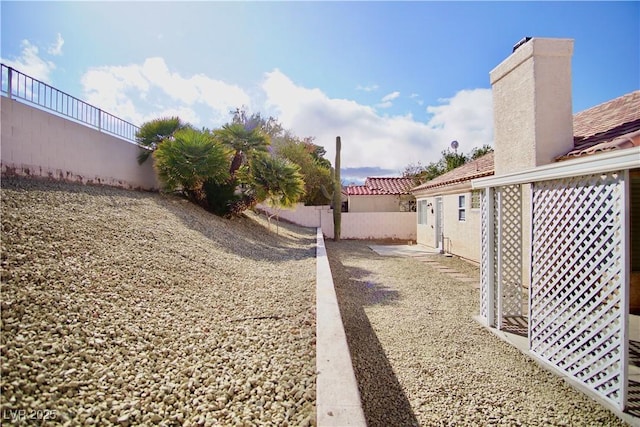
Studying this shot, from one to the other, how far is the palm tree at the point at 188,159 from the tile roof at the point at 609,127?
368 inches

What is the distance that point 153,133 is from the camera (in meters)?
11.0

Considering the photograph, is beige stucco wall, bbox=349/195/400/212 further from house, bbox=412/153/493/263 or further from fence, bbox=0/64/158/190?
fence, bbox=0/64/158/190

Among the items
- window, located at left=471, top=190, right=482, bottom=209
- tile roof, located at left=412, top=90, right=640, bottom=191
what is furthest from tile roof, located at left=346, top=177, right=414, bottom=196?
tile roof, located at left=412, top=90, right=640, bottom=191

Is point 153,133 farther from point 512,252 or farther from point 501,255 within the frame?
point 512,252

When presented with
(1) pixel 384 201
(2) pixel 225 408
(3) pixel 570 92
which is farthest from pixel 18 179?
(1) pixel 384 201

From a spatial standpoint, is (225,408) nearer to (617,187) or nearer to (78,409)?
(78,409)

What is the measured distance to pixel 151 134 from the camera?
11008 mm

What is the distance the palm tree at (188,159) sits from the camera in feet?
32.8

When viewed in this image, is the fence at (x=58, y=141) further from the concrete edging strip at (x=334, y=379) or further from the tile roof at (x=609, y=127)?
the tile roof at (x=609, y=127)

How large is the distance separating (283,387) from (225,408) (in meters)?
0.46

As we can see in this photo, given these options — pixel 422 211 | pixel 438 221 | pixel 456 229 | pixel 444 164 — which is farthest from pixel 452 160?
pixel 456 229

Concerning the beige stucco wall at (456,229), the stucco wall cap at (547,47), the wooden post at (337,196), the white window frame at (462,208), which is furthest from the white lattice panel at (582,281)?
the wooden post at (337,196)

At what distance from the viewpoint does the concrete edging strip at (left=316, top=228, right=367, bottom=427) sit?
2043mm

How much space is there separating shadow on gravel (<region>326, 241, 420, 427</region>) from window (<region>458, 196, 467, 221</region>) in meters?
5.42
